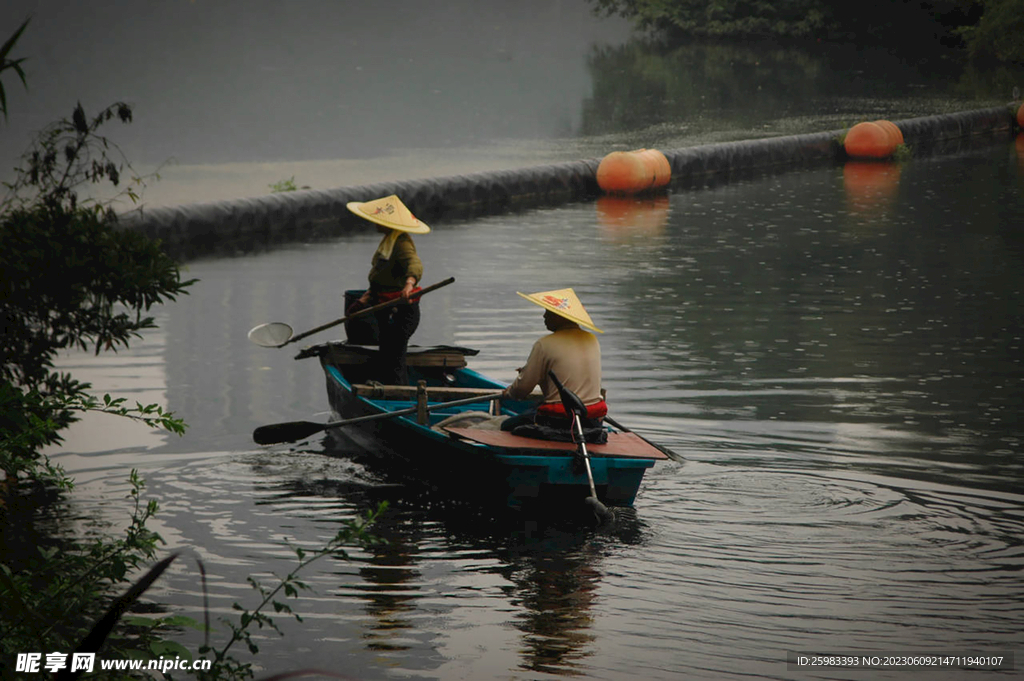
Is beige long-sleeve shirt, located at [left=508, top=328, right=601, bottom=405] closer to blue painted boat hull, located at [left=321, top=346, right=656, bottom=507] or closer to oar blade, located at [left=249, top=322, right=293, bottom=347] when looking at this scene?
blue painted boat hull, located at [left=321, top=346, right=656, bottom=507]

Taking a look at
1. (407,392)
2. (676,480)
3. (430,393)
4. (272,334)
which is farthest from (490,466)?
(272,334)

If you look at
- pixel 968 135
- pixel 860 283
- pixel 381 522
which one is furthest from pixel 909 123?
pixel 381 522

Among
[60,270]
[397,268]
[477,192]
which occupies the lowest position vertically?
[397,268]

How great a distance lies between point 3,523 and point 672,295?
1032 centimetres

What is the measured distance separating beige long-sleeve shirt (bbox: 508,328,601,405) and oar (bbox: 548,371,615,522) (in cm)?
7

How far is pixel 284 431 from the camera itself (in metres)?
10.8

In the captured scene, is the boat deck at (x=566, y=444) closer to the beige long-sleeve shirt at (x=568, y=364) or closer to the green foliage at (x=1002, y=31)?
the beige long-sleeve shirt at (x=568, y=364)

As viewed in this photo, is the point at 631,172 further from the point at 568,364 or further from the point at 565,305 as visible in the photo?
the point at 568,364

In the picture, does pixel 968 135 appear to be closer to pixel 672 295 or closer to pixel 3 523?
pixel 672 295

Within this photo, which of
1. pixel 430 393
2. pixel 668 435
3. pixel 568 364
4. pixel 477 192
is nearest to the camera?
pixel 568 364

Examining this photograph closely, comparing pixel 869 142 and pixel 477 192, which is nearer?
pixel 477 192

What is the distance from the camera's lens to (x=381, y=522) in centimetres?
929

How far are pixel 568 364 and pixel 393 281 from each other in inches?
115

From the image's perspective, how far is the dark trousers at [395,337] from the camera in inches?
452
